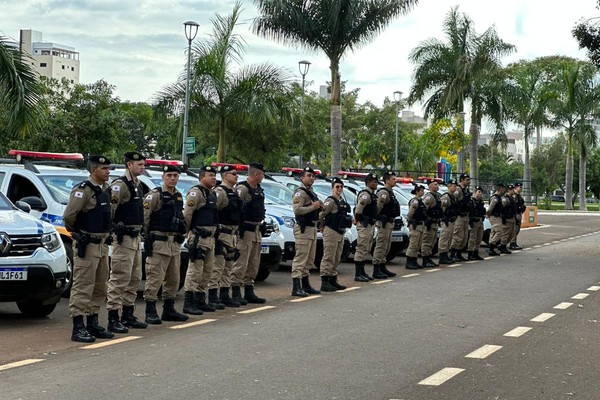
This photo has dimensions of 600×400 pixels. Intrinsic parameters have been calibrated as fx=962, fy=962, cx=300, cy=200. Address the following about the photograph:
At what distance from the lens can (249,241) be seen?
1302 cm

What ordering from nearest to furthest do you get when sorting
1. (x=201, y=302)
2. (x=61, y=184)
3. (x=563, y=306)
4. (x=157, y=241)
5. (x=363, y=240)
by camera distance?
(x=157, y=241), (x=201, y=302), (x=563, y=306), (x=61, y=184), (x=363, y=240)

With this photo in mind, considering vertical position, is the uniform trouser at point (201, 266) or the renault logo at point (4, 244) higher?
the renault logo at point (4, 244)

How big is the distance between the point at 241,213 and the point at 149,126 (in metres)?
22.3

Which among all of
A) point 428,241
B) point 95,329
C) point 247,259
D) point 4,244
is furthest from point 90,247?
point 428,241

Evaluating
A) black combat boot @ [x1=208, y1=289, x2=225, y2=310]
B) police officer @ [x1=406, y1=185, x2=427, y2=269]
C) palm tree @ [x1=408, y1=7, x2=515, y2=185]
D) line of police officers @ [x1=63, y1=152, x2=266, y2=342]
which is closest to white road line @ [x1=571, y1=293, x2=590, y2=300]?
police officer @ [x1=406, y1=185, x2=427, y2=269]

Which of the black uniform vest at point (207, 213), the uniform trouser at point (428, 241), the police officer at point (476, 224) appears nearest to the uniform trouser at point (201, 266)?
the black uniform vest at point (207, 213)

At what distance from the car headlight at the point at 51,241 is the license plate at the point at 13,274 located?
0.45 meters

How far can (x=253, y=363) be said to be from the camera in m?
8.38

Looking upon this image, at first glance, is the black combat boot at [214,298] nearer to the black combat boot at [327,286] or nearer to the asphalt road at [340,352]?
the asphalt road at [340,352]

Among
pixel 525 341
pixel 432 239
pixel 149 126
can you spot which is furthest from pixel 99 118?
pixel 525 341

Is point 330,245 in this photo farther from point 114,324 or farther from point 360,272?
point 114,324

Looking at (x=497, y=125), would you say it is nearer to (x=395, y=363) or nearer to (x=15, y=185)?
(x=15, y=185)

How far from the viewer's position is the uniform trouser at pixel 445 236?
20781 mm

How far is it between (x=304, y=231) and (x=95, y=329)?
4.77 metres
